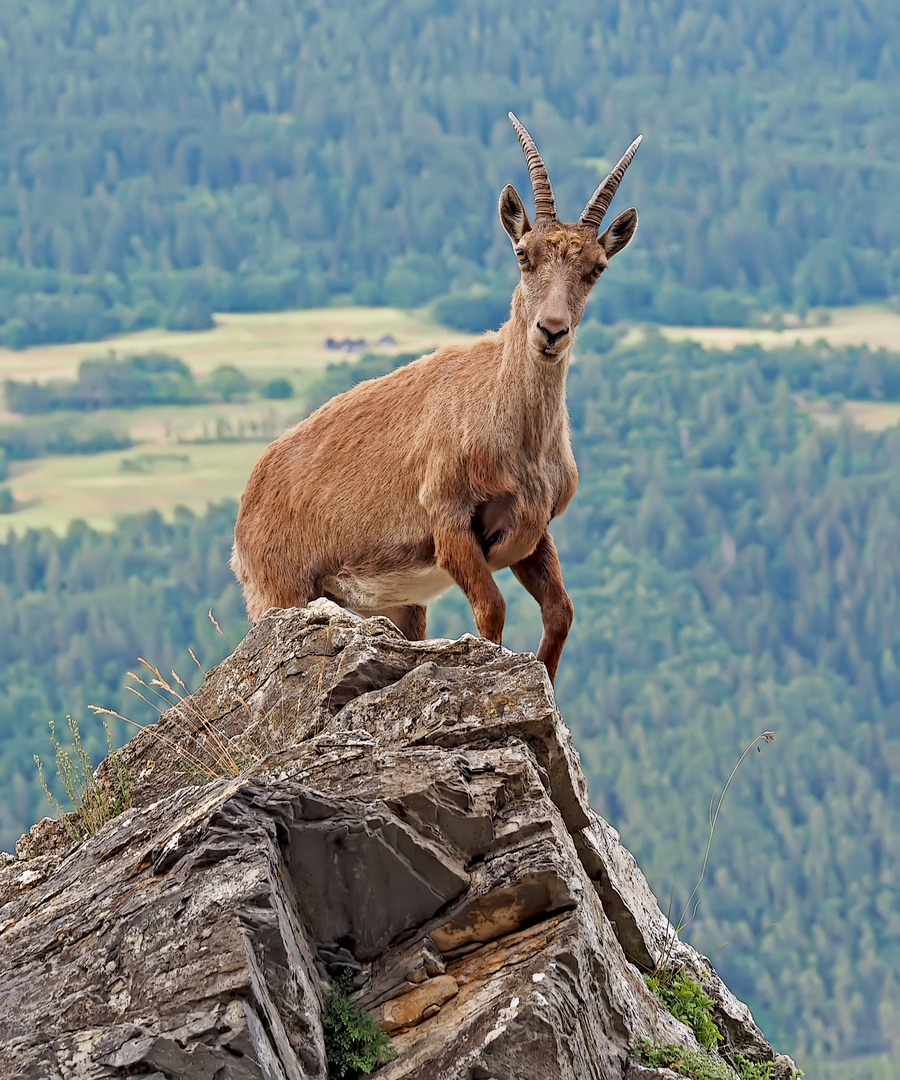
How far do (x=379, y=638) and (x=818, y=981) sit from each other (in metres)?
132

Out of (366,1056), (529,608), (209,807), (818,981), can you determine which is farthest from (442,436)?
(818,981)

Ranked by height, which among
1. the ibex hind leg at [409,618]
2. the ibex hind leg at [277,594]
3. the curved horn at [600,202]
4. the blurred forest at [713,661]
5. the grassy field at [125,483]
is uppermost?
the curved horn at [600,202]

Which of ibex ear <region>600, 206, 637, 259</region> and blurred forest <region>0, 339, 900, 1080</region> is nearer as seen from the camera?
ibex ear <region>600, 206, 637, 259</region>

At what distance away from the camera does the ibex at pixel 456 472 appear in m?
10.3

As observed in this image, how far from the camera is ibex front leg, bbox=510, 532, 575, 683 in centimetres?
1034

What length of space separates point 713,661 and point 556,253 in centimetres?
16741

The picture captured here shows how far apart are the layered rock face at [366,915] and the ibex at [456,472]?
6.65ft

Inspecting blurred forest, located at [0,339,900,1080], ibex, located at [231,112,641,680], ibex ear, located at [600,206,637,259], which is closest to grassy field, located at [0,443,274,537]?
blurred forest, located at [0,339,900,1080]

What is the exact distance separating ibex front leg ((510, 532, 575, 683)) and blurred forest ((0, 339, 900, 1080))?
10090cm

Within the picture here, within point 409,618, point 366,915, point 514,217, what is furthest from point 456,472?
point 366,915

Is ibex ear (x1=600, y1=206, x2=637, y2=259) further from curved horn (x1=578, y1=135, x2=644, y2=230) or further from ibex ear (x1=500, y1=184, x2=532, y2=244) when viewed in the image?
ibex ear (x1=500, y1=184, x2=532, y2=244)

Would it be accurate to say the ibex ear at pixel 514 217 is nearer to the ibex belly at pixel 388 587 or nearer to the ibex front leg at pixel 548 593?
the ibex front leg at pixel 548 593

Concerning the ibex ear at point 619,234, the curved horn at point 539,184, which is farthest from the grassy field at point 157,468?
the ibex ear at point 619,234

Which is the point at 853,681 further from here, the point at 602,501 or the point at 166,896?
the point at 166,896
